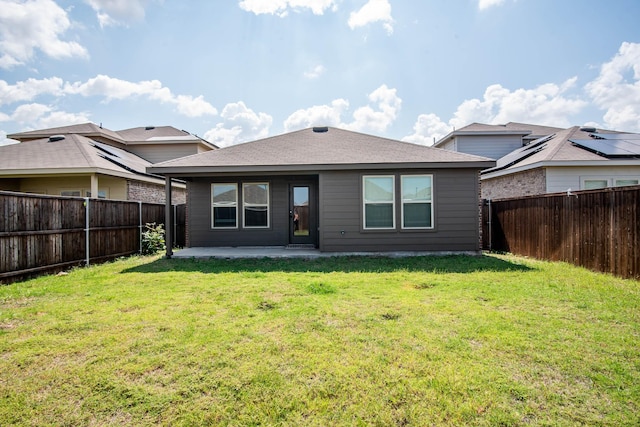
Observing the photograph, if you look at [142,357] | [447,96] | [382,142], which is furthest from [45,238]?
[447,96]

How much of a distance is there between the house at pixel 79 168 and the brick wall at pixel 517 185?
1367 cm

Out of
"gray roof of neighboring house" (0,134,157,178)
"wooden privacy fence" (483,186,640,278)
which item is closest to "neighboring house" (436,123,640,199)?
"wooden privacy fence" (483,186,640,278)

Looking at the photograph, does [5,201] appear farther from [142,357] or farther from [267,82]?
[267,82]

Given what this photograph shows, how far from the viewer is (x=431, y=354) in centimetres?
292

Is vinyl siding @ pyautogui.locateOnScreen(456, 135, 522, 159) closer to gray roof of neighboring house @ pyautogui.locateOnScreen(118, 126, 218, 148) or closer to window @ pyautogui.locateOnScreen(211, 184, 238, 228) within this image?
window @ pyautogui.locateOnScreen(211, 184, 238, 228)

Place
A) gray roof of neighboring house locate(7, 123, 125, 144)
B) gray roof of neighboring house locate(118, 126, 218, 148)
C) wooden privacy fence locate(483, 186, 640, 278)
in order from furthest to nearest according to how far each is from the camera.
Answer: gray roof of neighboring house locate(118, 126, 218, 148) < gray roof of neighboring house locate(7, 123, 125, 144) < wooden privacy fence locate(483, 186, 640, 278)

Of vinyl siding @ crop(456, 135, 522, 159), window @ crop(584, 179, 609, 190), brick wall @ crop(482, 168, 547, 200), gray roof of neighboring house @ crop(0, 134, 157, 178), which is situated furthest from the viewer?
vinyl siding @ crop(456, 135, 522, 159)

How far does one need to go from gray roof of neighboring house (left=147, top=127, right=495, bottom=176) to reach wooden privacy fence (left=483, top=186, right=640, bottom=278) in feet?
6.09

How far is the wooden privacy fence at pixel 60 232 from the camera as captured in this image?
242 inches

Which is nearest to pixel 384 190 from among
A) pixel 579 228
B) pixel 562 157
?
pixel 579 228

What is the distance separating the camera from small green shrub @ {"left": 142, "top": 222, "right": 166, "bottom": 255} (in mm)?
10359

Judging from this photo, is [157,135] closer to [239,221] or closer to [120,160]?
[120,160]

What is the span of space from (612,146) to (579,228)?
6937mm

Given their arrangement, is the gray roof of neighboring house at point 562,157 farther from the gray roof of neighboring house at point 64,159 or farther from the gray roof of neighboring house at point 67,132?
the gray roof of neighboring house at point 67,132
